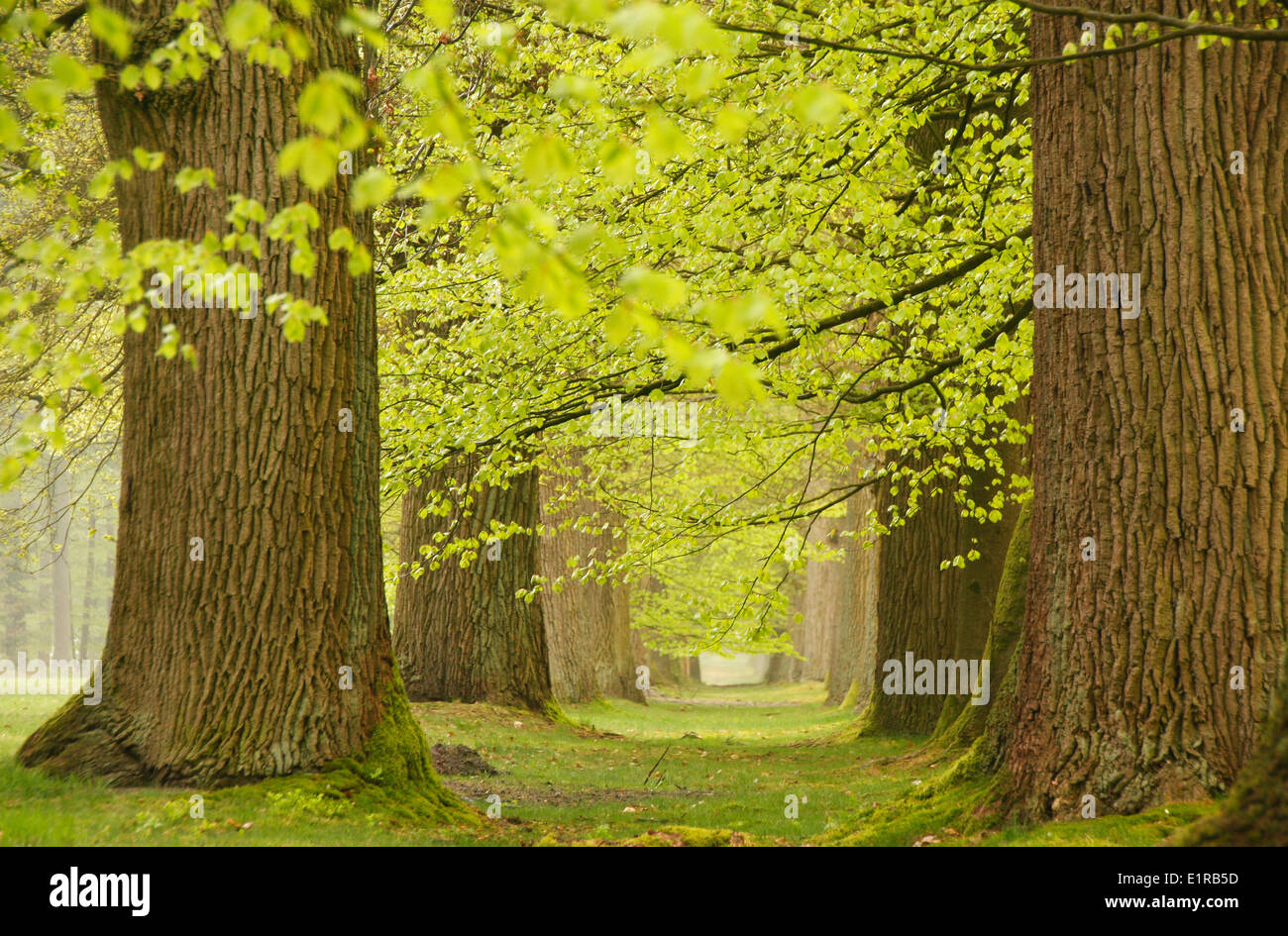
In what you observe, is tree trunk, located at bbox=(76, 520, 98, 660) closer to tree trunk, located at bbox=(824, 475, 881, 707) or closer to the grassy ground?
A: tree trunk, located at bbox=(824, 475, 881, 707)

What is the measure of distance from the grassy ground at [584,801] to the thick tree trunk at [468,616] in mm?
547

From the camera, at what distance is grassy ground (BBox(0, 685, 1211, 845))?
15.3 feet

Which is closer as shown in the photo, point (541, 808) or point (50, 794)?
point (50, 794)

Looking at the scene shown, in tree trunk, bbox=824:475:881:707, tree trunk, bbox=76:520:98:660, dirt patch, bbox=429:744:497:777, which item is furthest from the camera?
tree trunk, bbox=76:520:98:660

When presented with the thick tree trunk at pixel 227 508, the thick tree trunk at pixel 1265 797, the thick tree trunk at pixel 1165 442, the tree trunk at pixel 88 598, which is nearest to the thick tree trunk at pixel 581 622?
the thick tree trunk at pixel 227 508

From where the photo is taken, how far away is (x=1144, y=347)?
4797mm

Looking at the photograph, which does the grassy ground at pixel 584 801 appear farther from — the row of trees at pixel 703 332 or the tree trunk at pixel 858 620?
the tree trunk at pixel 858 620

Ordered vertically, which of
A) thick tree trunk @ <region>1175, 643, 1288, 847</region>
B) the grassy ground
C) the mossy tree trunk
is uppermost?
the mossy tree trunk

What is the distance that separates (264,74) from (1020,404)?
803 cm

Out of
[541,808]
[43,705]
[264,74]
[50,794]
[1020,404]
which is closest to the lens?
[50,794]

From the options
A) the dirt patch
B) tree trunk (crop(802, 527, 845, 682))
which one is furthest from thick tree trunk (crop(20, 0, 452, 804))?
tree trunk (crop(802, 527, 845, 682))

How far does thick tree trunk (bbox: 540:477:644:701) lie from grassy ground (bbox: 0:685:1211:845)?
14.6 feet
